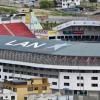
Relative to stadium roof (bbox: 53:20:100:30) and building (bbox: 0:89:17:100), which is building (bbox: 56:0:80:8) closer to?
stadium roof (bbox: 53:20:100:30)

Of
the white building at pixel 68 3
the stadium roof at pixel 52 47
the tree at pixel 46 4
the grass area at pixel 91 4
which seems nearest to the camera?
the stadium roof at pixel 52 47

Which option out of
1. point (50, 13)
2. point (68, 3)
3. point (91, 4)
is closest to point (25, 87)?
point (50, 13)

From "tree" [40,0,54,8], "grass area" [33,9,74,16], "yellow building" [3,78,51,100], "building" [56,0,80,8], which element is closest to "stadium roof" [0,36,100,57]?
"yellow building" [3,78,51,100]

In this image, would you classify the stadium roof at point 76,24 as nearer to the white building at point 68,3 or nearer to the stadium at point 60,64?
the stadium at point 60,64

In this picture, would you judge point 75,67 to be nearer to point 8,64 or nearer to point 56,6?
point 8,64

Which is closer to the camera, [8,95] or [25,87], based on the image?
[8,95]

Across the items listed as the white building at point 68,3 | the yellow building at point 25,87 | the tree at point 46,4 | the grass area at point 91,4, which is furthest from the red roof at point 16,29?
the grass area at point 91,4

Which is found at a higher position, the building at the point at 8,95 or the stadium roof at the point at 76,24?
the building at the point at 8,95

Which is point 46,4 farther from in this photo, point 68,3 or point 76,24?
point 76,24
